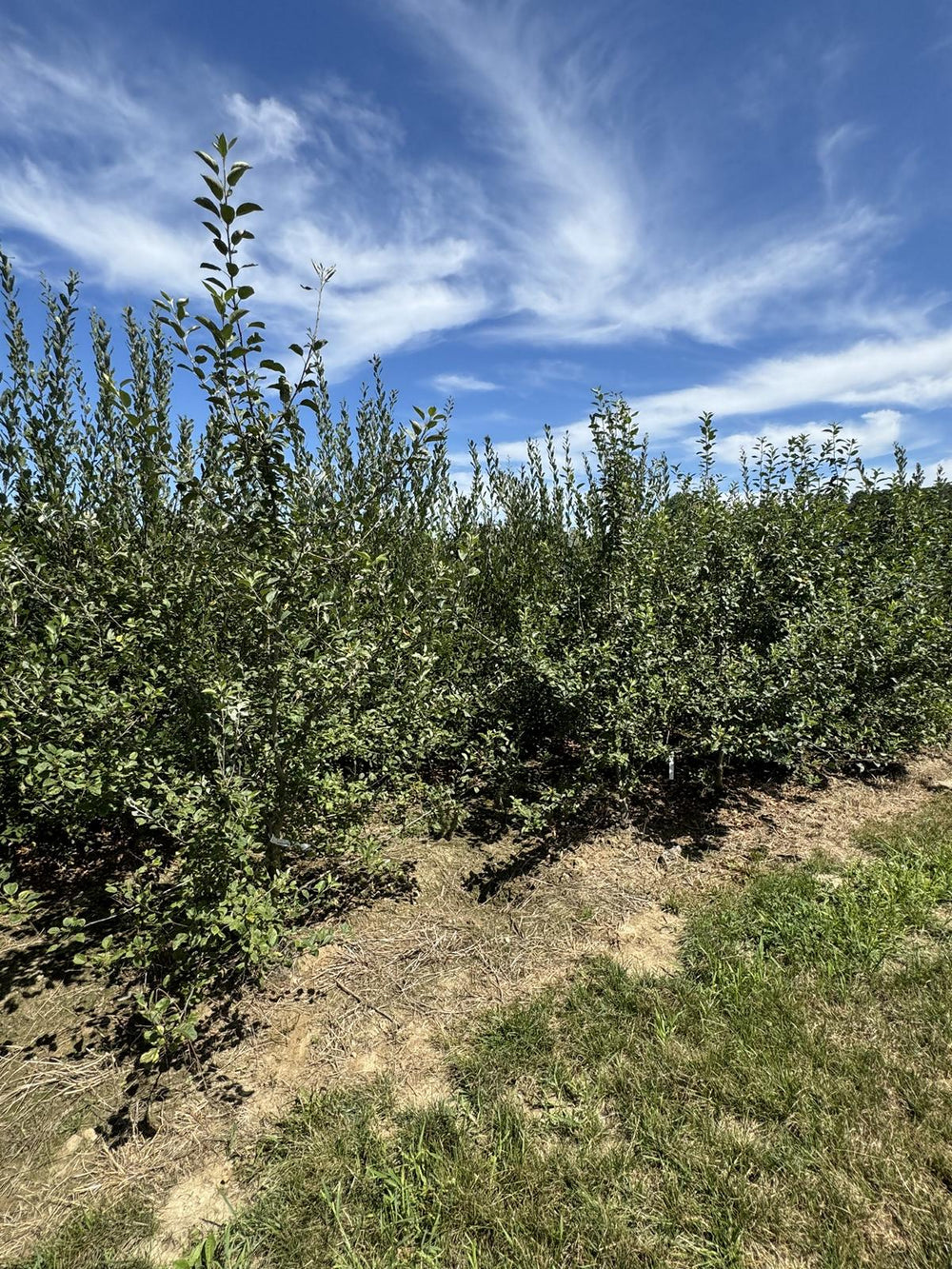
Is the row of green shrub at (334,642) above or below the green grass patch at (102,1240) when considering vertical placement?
above

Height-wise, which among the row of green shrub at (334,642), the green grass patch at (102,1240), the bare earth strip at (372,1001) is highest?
the row of green shrub at (334,642)

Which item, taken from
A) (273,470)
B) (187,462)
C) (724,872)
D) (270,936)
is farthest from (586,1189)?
(187,462)

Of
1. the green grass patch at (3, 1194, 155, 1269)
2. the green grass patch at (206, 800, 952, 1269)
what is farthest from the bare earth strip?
the green grass patch at (206, 800, 952, 1269)

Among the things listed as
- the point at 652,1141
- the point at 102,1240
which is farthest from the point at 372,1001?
the point at 652,1141

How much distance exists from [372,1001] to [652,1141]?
1.45 metres

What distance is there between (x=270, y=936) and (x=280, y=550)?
164 cm

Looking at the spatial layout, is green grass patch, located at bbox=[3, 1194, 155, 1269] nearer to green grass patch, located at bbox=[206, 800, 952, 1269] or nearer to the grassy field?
the grassy field

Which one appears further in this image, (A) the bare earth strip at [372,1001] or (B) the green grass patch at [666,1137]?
(A) the bare earth strip at [372,1001]

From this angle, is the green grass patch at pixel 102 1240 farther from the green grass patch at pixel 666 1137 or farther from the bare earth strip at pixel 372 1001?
the green grass patch at pixel 666 1137

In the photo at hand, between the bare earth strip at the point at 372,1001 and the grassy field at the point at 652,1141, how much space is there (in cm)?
14

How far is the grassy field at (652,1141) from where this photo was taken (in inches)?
74.4

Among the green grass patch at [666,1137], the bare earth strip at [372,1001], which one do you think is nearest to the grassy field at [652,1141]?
the green grass patch at [666,1137]

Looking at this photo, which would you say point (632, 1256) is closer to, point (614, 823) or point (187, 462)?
point (614, 823)

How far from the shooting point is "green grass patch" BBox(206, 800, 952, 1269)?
6.20ft
